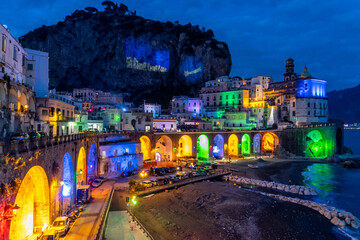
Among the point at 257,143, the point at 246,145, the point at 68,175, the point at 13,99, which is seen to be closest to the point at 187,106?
the point at 246,145

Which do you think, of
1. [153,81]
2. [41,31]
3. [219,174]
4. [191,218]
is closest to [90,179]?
[191,218]

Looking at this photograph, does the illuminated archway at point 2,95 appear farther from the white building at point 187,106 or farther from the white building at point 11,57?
the white building at point 187,106

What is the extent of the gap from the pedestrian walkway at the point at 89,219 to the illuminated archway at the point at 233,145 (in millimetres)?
42799

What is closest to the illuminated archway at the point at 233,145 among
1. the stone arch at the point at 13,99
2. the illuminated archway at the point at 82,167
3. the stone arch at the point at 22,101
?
the illuminated archway at the point at 82,167

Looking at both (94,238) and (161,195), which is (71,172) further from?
(161,195)

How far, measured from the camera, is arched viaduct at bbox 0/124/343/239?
1183 centimetres

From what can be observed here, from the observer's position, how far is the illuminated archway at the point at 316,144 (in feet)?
237

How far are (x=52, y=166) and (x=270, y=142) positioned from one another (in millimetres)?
68327

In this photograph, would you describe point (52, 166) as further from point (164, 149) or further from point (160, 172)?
point (164, 149)

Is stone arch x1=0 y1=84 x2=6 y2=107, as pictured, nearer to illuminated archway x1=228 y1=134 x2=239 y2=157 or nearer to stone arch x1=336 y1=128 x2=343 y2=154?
illuminated archway x1=228 y1=134 x2=239 y2=157

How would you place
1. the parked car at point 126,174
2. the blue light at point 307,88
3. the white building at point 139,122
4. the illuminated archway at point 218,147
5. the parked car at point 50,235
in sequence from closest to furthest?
the parked car at point 50,235 → the parked car at point 126,174 → the white building at point 139,122 → the illuminated archway at point 218,147 → the blue light at point 307,88

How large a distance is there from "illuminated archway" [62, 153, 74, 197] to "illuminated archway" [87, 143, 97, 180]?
11370 mm

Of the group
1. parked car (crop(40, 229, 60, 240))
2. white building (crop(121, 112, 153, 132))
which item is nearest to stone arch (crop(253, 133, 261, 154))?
white building (crop(121, 112, 153, 132))

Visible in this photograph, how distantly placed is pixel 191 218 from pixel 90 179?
1709 cm
